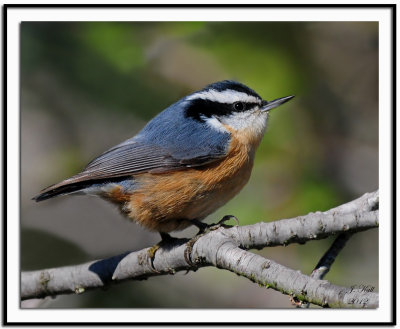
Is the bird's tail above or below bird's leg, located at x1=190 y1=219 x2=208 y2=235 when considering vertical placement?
above

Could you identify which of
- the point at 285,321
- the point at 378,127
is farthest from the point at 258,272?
the point at 378,127

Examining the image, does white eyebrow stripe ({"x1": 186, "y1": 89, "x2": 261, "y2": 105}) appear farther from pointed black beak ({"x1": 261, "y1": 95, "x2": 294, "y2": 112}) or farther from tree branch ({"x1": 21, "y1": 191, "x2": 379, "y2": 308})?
tree branch ({"x1": 21, "y1": 191, "x2": 379, "y2": 308})

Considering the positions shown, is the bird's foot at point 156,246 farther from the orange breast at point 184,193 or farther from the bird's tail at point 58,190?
→ the bird's tail at point 58,190

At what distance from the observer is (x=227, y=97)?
296 centimetres

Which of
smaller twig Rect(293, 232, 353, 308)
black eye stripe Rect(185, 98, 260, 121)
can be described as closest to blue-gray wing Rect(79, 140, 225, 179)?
black eye stripe Rect(185, 98, 260, 121)

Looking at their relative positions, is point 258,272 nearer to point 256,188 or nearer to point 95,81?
point 256,188

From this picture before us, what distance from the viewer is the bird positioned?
2.76 metres

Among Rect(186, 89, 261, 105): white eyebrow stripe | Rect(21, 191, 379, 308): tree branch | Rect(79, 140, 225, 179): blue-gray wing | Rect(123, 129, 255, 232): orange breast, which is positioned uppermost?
Rect(186, 89, 261, 105): white eyebrow stripe

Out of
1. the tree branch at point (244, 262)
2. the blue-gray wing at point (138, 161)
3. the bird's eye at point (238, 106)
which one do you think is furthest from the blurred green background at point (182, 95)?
the blue-gray wing at point (138, 161)

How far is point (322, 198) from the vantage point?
3.09 meters

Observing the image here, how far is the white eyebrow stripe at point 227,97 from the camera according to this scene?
295 cm

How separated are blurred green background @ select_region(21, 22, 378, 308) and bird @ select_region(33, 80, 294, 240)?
0.27 meters

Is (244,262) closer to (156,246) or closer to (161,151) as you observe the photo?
(156,246)
